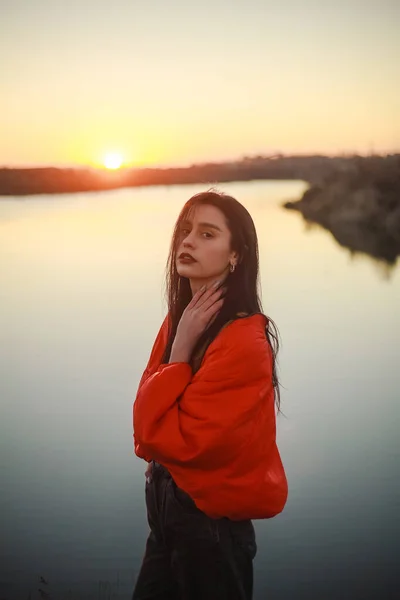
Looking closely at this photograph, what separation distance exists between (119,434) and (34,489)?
11.6 inches

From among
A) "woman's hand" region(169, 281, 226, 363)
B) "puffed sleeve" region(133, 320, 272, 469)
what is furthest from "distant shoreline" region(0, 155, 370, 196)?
"puffed sleeve" region(133, 320, 272, 469)

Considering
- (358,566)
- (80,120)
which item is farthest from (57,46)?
(358,566)

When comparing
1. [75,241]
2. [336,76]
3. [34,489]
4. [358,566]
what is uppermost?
[336,76]

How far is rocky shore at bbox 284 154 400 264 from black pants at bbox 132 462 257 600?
1.01 metres

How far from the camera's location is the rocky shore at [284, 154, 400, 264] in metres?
1.95

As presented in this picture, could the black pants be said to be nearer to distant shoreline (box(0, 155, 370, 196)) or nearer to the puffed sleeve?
the puffed sleeve

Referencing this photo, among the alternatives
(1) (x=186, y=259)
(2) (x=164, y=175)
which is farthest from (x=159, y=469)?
(2) (x=164, y=175)

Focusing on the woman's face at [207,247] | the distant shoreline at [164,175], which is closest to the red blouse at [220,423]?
the woman's face at [207,247]

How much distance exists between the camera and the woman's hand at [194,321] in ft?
4.09

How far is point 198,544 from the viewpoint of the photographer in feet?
4.06

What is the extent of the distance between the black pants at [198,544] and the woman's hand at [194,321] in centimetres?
26

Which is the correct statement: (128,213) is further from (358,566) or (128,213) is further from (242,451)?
(358,566)

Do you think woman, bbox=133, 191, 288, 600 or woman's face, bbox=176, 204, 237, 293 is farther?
woman's face, bbox=176, 204, 237, 293

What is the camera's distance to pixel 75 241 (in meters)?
1.92
